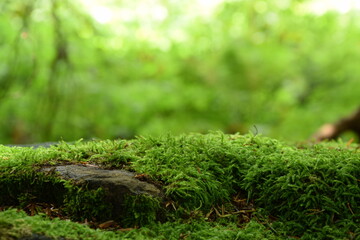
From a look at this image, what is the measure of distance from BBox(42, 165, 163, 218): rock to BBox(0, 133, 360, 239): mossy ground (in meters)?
0.04

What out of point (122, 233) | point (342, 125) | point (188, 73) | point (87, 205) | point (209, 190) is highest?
point (188, 73)

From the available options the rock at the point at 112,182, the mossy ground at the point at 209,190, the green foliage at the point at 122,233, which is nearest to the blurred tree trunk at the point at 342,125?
the mossy ground at the point at 209,190

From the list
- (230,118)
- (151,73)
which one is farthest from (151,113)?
(230,118)

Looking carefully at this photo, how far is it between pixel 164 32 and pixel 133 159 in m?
7.80

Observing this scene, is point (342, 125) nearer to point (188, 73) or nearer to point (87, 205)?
point (188, 73)

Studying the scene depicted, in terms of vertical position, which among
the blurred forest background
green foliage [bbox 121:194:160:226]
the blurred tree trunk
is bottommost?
green foliage [bbox 121:194:160:226]

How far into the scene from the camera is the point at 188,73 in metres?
9.06

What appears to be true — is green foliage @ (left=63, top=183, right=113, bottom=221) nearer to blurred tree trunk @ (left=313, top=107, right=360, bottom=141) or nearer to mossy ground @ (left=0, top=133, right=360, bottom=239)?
mossy ground @ (left=0, top=133, right=360, bottom=239)

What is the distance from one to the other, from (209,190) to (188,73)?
756 cm

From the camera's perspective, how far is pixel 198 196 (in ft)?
5.16

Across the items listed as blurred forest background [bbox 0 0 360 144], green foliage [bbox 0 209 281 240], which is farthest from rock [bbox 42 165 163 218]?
blurred forest background [bbox 0 0 360 144]

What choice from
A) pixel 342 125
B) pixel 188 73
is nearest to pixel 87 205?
pixel 342 125

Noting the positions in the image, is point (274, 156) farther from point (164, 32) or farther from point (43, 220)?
point (164, 32)

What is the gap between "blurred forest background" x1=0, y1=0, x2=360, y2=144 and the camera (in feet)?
25.0
